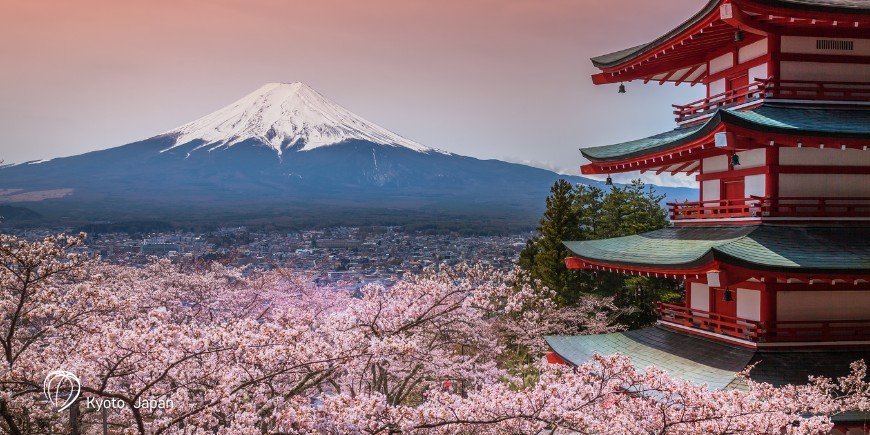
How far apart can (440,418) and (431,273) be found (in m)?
7.70

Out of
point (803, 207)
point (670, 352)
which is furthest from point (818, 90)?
point (670, 352)

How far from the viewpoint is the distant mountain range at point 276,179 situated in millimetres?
60531

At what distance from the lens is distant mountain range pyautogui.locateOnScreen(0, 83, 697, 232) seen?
60531 millimetres

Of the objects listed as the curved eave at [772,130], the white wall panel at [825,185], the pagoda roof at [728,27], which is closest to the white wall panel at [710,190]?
the curved eave at [772,130]

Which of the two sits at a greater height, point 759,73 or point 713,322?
point 759,73

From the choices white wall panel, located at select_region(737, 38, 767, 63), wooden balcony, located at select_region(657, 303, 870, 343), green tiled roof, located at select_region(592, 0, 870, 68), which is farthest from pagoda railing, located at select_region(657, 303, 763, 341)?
green tiled roof, located at select_region(592, 0, 870, 68)

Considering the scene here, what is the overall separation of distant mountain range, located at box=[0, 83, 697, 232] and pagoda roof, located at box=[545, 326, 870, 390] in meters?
40.9

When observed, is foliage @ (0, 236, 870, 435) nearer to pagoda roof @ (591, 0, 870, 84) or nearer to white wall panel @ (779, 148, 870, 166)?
white wall panel @ (779, 148, 870, 166)

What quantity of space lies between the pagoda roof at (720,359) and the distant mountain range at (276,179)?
40.9 m

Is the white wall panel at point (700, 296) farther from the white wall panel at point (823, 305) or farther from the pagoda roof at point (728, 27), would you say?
the pagoda roof at point (728, 27)

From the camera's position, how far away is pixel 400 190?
95.2m

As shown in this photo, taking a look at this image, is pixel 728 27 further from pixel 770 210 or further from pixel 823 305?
pixel 823 305

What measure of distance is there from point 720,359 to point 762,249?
1.85 m

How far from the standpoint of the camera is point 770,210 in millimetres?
10391
